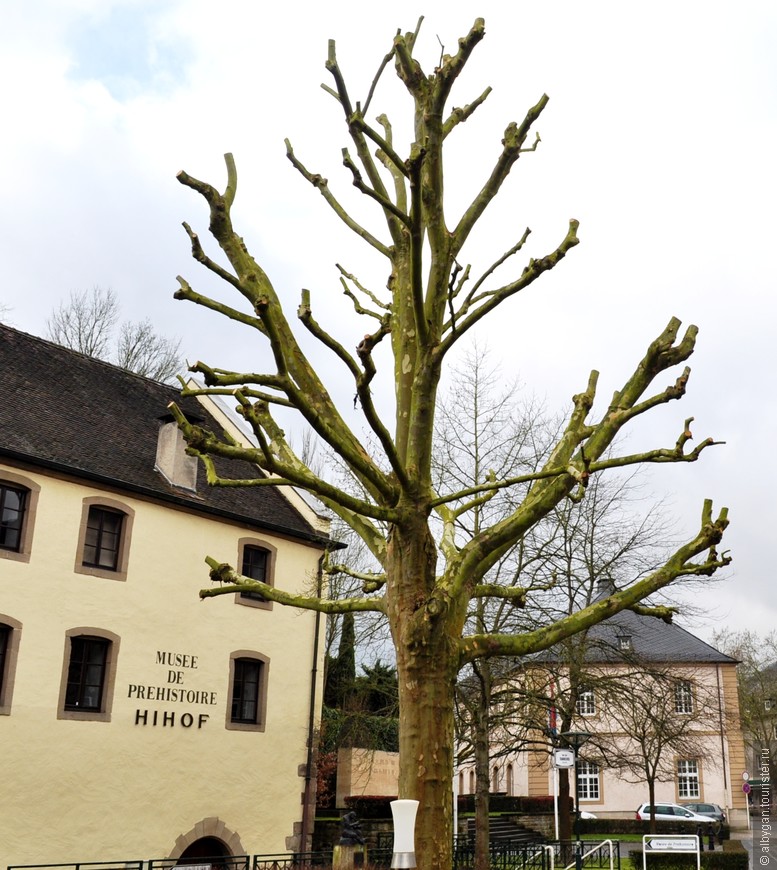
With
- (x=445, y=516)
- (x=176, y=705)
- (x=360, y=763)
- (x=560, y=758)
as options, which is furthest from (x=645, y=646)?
(x=445, y=516)

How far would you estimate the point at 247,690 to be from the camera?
68.4 ft

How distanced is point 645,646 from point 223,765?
110 feet

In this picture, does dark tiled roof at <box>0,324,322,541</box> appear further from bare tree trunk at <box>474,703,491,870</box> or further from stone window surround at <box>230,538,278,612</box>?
bare tree trunk at <box>474,703,491,870</box>

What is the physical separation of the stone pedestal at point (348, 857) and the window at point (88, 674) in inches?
201

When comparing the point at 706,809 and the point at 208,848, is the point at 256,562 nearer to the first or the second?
the point at 208,848

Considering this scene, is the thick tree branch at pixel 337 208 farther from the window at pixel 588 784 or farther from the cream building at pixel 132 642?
the window at pixel 588 784

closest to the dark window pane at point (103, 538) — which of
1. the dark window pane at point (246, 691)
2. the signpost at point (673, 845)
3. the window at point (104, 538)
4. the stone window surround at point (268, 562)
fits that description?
the window at point (104, 538)

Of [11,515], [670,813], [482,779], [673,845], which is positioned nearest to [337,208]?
[11,515]

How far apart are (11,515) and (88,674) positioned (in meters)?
3.46

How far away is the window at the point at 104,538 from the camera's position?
59.0 ft

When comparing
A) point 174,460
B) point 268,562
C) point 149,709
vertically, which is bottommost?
point 149,709

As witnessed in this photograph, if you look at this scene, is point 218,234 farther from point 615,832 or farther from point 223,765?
point 615,832

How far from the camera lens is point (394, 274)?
9250 millimetres

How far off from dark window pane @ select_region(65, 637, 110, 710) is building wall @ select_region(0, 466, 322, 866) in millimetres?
316
